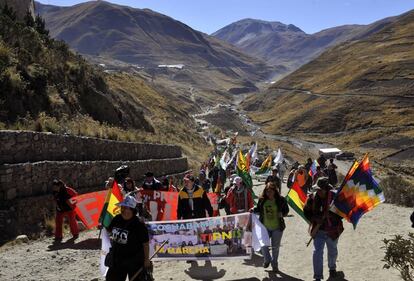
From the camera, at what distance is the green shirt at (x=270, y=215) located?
32.2ft

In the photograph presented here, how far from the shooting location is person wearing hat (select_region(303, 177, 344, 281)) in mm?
9094

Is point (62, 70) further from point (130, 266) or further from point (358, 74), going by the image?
point (358, 74)

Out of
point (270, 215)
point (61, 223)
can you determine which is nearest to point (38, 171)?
point (61, 223)

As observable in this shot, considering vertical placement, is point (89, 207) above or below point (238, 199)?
below

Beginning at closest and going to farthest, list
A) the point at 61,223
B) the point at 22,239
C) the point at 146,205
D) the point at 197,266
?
the point at 197,266, the point at 22,239, the point at 61,223, the point at 146,205

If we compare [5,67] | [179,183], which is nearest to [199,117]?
[179,183]

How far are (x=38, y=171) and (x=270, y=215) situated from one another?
6.95m

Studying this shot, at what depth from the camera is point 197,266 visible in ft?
35.0

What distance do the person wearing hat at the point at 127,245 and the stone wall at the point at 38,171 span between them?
626 centimetres

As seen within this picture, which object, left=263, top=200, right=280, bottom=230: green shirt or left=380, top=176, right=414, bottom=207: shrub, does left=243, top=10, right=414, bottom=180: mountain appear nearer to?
left=380, top=176, right=414, bottom=207: shrub

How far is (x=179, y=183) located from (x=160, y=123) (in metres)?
24.5

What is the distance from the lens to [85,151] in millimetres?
17859

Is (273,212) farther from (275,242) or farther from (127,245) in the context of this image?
(127,245)

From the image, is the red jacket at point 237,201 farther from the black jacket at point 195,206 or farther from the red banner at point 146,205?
the red banner at point 146,205
